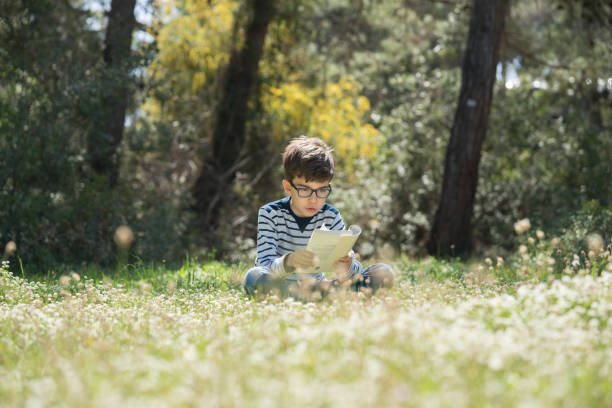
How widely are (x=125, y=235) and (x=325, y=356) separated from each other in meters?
5.46

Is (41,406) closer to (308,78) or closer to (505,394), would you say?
(505,394)

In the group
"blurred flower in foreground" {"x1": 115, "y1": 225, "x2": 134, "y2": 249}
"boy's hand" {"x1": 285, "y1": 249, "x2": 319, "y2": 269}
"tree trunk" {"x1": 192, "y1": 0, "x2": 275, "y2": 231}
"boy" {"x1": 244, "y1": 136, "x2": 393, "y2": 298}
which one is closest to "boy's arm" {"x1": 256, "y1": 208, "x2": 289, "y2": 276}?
"boy" {"x1": 244, "y1": 136, "x2": 393, "y2": 298}

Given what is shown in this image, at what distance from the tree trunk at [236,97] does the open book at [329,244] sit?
322 inches

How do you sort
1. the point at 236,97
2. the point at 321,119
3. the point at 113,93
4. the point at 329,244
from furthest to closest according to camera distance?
the point at 321,119
the point at 236,97
the point at 113,93
the point at 329,244

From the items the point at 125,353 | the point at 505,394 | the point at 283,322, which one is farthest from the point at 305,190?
the point at 505,394

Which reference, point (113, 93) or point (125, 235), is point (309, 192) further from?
point (113, 93)

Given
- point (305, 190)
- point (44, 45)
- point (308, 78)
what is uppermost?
point (308, 78)

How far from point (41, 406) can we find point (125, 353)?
0.71 meters

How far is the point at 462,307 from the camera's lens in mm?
3082

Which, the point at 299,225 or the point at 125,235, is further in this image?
the point at 125,235

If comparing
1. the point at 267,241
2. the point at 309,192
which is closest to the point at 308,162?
the point at 309,192

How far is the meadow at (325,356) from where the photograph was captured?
6.59 feet

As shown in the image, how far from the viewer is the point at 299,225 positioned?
5000mm

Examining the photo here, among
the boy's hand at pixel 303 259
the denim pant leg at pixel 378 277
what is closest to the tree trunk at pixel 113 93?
the denim pant leg at pixel 378 277
